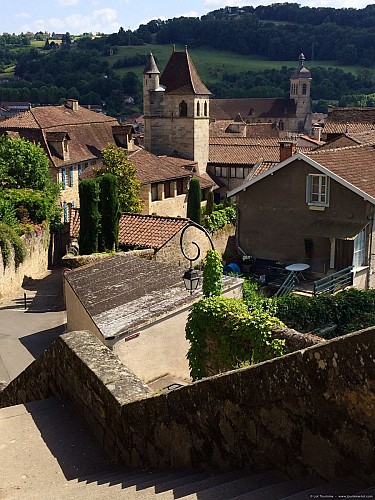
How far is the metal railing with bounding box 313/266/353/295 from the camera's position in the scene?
69.2 feet

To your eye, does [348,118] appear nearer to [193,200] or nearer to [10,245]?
[193,200]

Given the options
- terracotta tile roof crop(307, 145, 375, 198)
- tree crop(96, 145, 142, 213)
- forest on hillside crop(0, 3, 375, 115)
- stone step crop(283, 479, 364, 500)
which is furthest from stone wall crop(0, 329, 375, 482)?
forest on hillside crop(0, 3, 375, 115)

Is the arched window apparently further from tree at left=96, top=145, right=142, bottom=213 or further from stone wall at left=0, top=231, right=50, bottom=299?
stone wall at left=0, top=231, right=50, bottom=299

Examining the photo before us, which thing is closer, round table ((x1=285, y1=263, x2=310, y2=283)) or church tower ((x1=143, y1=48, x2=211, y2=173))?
round table ((x1=285, y1=263, x2=310, y2=283))

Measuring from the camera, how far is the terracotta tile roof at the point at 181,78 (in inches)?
2003

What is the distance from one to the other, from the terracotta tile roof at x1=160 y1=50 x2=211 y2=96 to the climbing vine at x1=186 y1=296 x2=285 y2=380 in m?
41.9

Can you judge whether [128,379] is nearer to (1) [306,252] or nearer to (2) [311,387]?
(2) [311,387]

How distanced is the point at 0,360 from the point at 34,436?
432 inches

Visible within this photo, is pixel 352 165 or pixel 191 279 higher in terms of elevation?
pixel 352 165

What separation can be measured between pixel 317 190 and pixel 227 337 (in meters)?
13.6

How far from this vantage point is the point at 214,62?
16112 centimetres

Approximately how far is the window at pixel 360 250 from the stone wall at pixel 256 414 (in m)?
17.0

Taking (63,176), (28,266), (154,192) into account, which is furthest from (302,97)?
(28,266)

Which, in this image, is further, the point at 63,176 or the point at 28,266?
the point at 63,176
